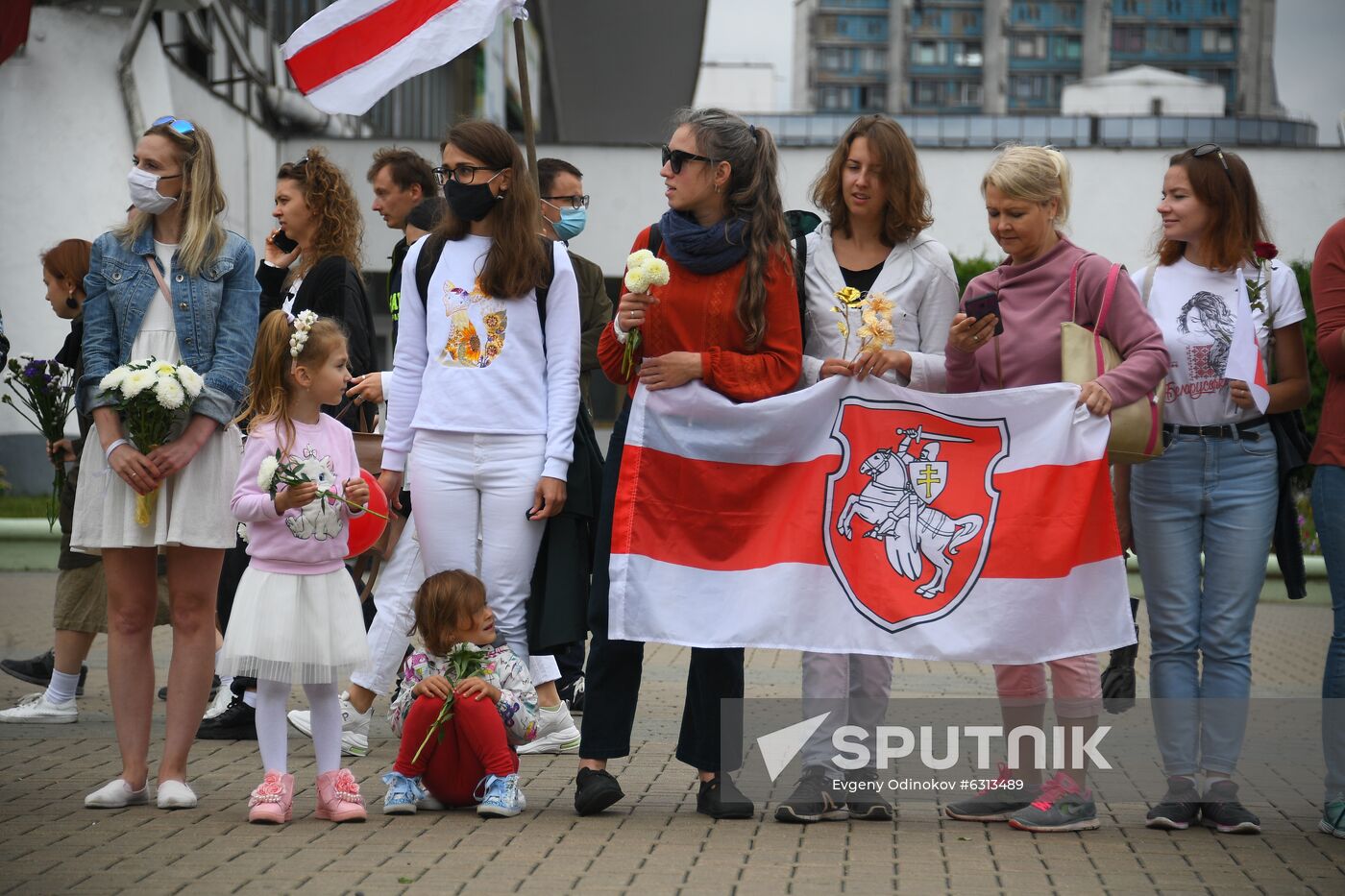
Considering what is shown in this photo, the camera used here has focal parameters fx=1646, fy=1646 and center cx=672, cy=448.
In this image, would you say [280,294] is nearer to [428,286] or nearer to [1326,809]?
[428,286]

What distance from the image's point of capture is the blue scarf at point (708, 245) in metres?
5.26

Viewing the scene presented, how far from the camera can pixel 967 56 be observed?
152375mm

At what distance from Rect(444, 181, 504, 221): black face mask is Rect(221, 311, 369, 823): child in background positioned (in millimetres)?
618

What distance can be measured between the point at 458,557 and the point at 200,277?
50.4 inches

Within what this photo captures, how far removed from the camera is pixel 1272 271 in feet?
18.2

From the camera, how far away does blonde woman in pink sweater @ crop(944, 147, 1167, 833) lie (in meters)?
5.24

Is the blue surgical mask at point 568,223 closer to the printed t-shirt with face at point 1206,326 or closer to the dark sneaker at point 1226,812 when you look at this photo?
the printed t-shirt with face at point 1206,326

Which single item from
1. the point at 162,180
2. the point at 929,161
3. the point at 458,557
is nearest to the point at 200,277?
the point at 162,180

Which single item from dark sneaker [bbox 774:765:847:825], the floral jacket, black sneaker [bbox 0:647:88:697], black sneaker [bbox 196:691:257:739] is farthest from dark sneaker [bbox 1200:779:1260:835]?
black sneaker [bbox 0:647:88:697]

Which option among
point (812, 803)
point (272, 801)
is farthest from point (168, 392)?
point (812, 803)

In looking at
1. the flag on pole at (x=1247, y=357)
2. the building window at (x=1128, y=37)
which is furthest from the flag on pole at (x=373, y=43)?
the building window at (x=1128, y=37)

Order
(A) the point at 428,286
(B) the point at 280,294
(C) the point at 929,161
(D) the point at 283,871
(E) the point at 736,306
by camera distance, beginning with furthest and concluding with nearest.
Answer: (C) the point at 929,161 < (B) the point at 280,294 < (A) the point at 428,286 < (E) the point at 736,306 < (D) the point at 283,871

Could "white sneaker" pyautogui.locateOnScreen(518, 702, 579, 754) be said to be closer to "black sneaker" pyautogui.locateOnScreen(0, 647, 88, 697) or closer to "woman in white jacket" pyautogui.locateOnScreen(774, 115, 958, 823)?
"woman in white jacket" pyautogui.locateOnScreen(774, 115, 958, 823)

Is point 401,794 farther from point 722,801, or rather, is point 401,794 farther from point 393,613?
point 393,613
